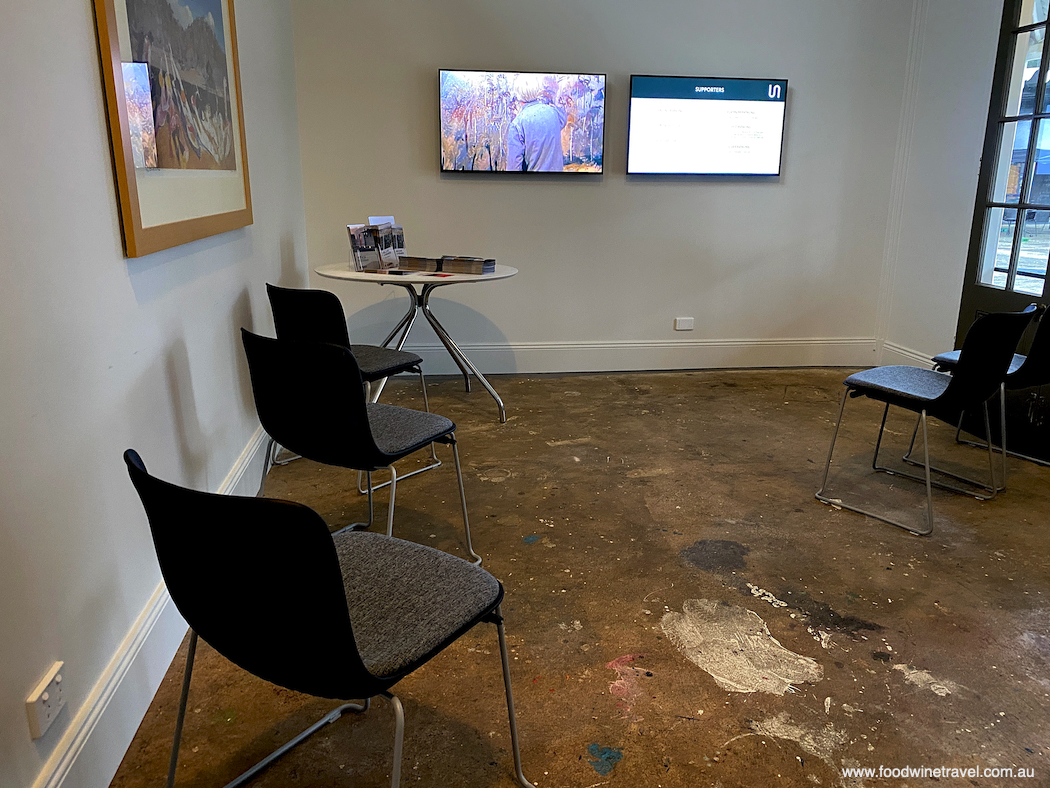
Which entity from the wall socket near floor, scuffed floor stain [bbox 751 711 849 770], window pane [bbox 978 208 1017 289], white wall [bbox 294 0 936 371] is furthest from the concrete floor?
white wall [bbox 294 0 936 371]

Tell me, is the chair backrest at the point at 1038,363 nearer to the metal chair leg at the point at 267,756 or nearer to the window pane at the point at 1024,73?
the window pane at the point at 1024,73

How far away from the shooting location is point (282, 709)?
175 cm

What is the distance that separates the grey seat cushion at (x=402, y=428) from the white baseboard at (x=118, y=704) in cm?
71

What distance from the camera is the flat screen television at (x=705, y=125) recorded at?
4.54m

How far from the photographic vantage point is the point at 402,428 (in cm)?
228

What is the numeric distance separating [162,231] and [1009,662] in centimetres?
251

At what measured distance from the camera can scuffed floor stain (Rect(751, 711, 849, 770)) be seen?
1628mm

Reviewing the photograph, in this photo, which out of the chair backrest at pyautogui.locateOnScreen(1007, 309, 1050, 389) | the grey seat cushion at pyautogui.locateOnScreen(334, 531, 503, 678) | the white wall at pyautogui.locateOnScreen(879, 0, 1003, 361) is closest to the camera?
the grey seat cushion at pyautogui.locateOnScreen(334, 531, 503, 678)

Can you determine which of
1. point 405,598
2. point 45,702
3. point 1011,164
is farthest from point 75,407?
point 1011,164

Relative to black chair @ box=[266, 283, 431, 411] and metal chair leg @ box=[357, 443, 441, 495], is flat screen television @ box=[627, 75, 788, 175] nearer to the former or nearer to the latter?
metal chair leg @ box=[357, 443, 441, 495]

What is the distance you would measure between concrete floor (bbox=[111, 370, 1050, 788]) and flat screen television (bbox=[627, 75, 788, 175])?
2.09 m

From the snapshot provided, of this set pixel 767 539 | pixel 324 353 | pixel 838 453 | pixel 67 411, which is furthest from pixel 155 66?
pixel 838 453

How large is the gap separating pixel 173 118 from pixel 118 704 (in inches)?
60.1

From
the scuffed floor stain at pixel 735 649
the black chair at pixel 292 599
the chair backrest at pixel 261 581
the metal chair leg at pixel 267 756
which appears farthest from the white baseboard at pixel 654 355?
the chair backrest at pixel 261 581
